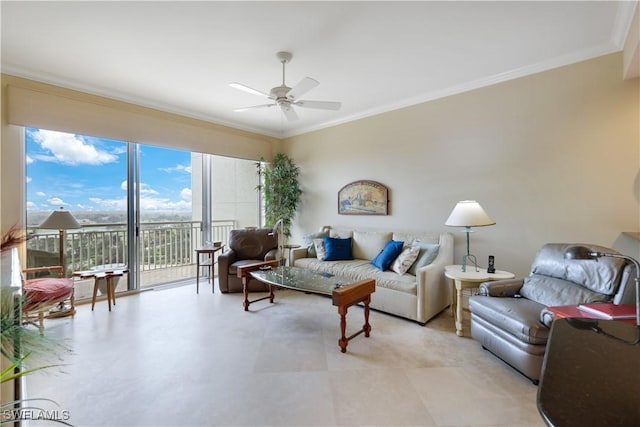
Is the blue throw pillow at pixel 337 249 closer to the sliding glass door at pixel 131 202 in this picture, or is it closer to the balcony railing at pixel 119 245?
the sliding glass door at pixel 131 202

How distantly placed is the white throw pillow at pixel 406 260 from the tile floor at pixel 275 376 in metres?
0.58

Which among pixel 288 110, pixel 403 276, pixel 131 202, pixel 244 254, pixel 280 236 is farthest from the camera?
pixel 280 236

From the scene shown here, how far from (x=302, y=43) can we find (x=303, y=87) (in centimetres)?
44

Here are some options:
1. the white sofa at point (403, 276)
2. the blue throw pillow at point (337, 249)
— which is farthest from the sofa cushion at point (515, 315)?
the blue throw pillow at point (337, 249)

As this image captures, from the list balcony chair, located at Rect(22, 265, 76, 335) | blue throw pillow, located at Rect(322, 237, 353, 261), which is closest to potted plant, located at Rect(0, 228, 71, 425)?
balcony chair, located at Rect(22, 265, 76, 335)

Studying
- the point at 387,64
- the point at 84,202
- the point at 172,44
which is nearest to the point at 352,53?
the point at 387,64

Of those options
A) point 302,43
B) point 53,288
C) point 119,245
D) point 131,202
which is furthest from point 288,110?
point 119,245

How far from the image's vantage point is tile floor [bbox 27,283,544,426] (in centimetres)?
169

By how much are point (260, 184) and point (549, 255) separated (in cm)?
463

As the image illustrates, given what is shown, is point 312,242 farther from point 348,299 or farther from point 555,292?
point 555,292

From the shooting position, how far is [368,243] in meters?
4.20

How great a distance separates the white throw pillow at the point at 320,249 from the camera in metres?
4.24

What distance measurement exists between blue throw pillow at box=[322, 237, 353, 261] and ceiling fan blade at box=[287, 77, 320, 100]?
2.22 m

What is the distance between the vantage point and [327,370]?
2.15 metres
